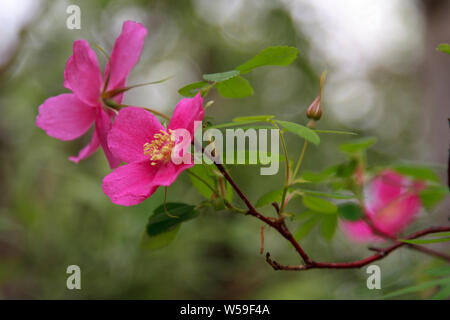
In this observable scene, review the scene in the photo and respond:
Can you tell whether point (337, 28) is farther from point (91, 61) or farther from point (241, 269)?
point (91, 61)

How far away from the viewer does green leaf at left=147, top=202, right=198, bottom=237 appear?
33 cm

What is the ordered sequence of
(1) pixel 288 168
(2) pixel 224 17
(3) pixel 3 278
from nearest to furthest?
1. (1) pixel 288 168
2. (3) pixel 3 278
3. (2) pixel 224 17

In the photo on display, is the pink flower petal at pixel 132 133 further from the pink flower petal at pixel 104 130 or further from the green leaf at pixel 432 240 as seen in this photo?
the green leaf at pixel 432 240

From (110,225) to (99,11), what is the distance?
37.7 inches

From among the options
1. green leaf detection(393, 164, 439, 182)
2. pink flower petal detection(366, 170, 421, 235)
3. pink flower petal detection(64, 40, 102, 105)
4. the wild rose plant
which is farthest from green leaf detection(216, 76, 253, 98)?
pink flower petal detection(366, 170, 421, 235)

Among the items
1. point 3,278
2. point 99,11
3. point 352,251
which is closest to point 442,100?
point 352,251

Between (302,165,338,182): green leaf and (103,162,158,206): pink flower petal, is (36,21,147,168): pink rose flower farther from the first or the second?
(302,165,338,182): green leaf

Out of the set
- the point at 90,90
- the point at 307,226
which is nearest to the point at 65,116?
the point at 90,90

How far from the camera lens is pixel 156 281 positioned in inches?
47.4

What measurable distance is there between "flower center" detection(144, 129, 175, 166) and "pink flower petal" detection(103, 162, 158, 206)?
0.05 feet

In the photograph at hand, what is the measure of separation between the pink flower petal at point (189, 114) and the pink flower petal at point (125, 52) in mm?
81

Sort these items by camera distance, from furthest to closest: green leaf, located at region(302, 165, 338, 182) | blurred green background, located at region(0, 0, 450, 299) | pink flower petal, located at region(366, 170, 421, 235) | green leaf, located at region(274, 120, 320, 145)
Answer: blurred green background, located at region(0, 0, 450, 299), pink flower petal, located at region(366, 170, 421, 235), green leaf, located at region(302, 165, 338, 182), green leaf, located at region(274, 120, 320, 145)

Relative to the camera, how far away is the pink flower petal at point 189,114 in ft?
0.91

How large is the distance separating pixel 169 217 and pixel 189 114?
0.10 metres
